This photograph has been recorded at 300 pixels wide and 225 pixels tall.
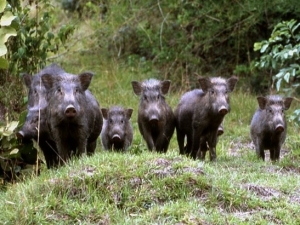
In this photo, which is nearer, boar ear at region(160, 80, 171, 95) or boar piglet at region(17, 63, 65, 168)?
boar piglet at region(17, 63, 65, 168)

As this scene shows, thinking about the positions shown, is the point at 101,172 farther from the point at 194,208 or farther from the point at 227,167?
the point at 227,167

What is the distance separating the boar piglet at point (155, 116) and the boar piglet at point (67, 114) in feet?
3.86

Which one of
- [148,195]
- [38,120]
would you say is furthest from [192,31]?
[148,195]

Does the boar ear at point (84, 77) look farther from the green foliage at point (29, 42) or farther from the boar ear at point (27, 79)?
the green foliage at point (29, 42)

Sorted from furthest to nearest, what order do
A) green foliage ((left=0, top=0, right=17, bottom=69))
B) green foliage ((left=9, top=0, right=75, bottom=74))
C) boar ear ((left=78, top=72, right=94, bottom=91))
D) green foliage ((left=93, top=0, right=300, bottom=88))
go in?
1. green foliage ((left=93, top=0, right=300, bottom=88))
2. green foliage ((left=9, top=0, right=75, bottom=74))
3. boar ear ((left=78, top=72, right=94, bottom=91))
4. green foliage ((left=0, top=0, right=17, bottom=69))

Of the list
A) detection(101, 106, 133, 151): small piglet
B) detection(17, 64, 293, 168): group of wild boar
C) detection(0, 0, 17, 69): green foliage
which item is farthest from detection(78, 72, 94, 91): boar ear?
detection(101, 106, 133, 151): small piglet

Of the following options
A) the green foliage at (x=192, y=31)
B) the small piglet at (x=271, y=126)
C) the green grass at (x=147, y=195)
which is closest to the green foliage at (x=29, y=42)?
the green grass at (x=147, y=195)

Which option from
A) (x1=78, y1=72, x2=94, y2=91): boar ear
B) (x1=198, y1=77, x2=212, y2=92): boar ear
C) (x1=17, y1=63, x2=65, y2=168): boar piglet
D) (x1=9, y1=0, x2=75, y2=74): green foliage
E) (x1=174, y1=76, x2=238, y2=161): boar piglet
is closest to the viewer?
(x1=78, y1=72, x2=94, y2=91): boar ear

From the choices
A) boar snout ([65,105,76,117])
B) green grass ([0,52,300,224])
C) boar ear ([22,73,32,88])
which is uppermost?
boar ear ([22,73,32,88])

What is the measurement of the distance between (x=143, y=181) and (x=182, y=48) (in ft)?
32.4

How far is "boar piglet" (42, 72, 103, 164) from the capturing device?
28.7 ft

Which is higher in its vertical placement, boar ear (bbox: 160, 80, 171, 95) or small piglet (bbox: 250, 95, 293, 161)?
boar ear (bbox: 160, 80, 171, 95)

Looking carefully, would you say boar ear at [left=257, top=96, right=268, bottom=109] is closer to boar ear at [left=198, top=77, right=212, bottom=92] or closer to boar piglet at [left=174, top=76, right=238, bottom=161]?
boar piglet at [left=174, top=76, right=238, bottom=161]

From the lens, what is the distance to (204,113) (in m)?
10.3
